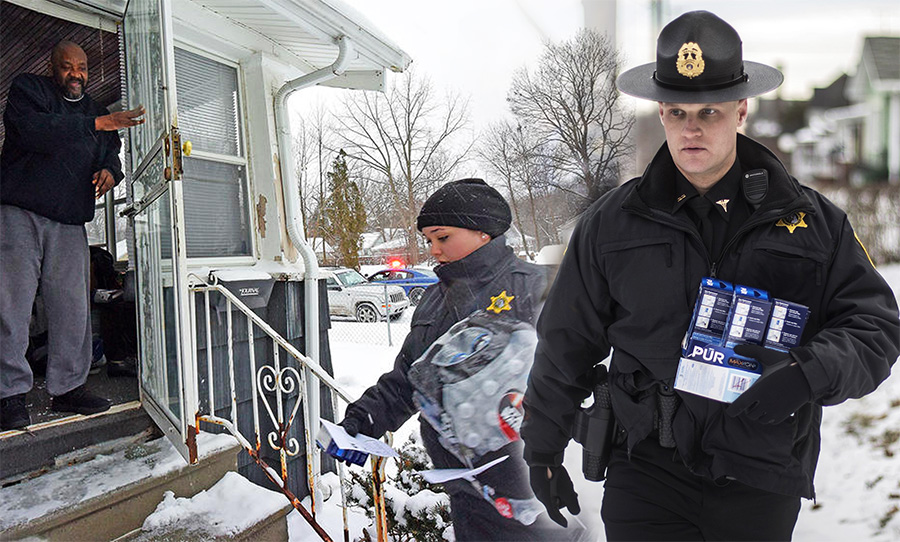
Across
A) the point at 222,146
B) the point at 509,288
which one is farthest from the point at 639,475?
the point at 222,146

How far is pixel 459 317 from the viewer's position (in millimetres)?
1244

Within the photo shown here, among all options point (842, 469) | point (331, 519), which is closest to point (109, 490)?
point (331, 519)

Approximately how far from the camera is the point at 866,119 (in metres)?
1.02

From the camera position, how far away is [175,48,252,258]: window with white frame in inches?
74.4

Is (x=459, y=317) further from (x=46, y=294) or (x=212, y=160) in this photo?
(x=46, y=294)

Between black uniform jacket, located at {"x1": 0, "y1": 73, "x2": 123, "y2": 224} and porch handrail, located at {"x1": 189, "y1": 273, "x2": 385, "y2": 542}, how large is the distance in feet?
1.94

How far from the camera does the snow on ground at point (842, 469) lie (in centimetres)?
147

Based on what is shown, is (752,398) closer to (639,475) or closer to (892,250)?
(639,475)

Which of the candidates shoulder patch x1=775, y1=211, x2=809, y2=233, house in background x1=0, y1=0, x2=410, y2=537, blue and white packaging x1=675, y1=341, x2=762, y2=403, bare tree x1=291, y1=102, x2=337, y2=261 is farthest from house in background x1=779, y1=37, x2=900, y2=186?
house in background x1=0, y1=0, x2=410, y2=537

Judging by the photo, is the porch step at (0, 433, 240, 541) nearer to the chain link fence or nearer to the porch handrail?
the porch handrail

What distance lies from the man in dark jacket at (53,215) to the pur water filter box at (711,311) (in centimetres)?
183

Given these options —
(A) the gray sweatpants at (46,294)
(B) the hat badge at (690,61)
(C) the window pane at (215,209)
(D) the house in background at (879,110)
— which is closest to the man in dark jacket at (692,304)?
(B) the hat badge at (690,61)

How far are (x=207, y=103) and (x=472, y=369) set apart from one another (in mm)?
1311

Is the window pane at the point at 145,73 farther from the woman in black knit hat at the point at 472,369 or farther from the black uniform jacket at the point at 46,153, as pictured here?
the woman in black knit hat at the point at 472,369
